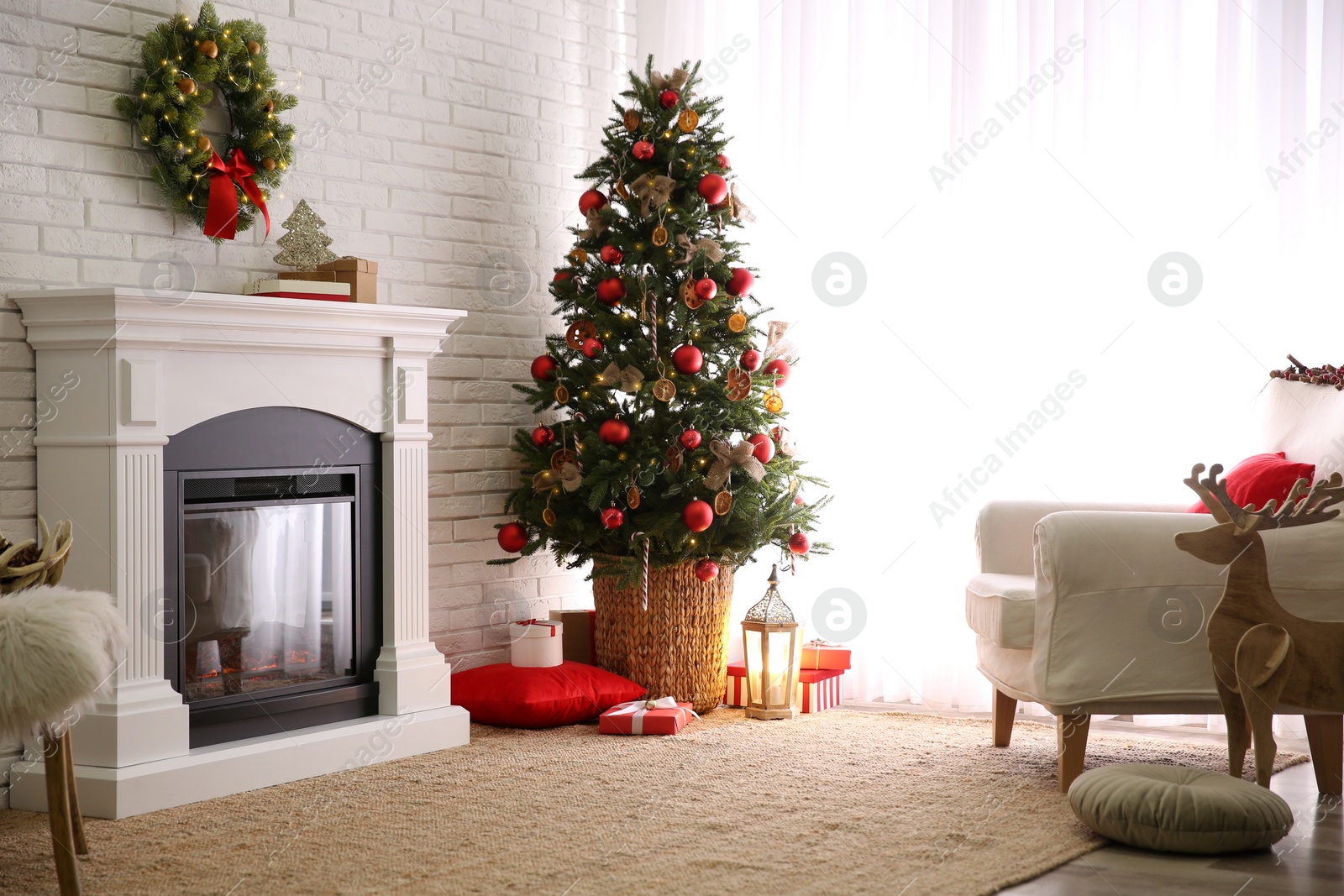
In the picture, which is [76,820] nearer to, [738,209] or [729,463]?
[729,463]

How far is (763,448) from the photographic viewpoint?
154 inches

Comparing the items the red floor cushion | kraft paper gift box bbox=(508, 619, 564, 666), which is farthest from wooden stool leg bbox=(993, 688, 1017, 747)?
kraft paper gift box bbox=(508, 619, 564, 666)

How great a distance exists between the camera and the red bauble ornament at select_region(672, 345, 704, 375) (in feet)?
12.8

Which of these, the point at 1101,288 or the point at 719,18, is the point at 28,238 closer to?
the point at 719,18

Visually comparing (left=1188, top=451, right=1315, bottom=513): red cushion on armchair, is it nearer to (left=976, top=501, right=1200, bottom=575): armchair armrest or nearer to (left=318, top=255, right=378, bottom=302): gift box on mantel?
(left=976, top=501, right=1200, bottom=575): armchair armrest

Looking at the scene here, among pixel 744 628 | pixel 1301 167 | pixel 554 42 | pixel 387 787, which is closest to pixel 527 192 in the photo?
pixel 554 42

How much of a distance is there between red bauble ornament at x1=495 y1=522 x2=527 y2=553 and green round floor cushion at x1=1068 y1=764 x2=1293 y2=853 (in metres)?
2.02

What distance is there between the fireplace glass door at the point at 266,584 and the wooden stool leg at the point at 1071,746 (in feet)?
6.38

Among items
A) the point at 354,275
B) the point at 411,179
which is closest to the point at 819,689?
the point at 354,275

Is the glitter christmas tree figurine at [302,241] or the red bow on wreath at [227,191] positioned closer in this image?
the red bow on wreath at [227,191]

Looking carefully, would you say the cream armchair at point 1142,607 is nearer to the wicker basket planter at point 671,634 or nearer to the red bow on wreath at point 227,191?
the wicker basket planter at point 671,634

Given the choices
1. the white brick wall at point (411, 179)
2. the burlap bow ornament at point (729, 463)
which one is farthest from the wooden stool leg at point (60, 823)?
the burlap bow ornament at point (729, 463)

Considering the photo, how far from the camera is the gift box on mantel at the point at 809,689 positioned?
4.16m

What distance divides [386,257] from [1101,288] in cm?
233
